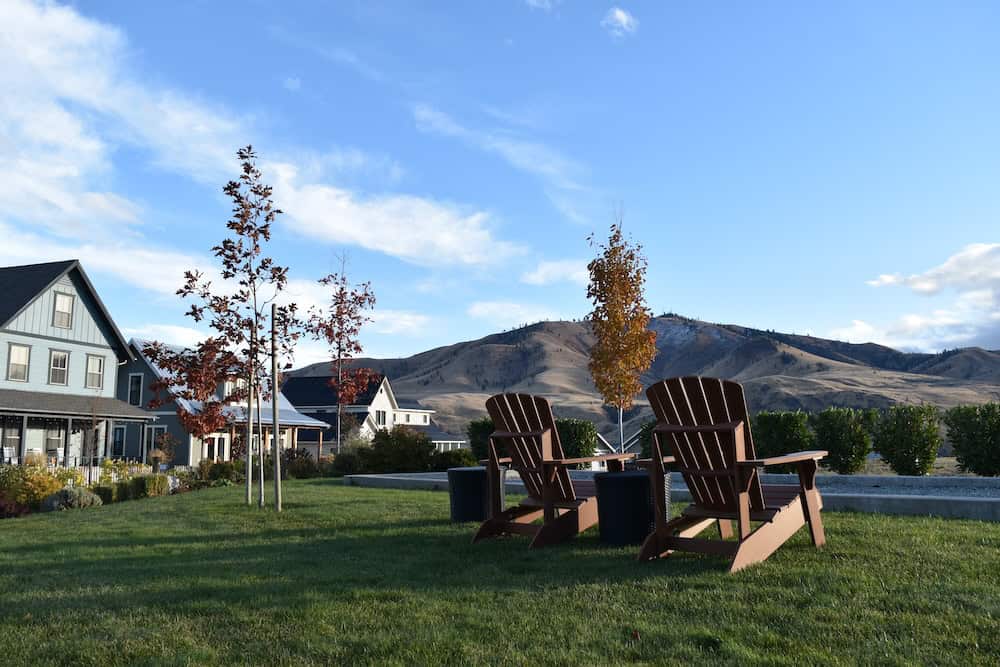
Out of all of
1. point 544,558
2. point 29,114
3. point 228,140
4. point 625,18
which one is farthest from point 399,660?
point 29,114

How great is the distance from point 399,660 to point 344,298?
24.2 meters

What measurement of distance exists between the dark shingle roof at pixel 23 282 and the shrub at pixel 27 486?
35.0 ft

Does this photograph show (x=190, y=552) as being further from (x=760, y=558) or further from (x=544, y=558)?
(x=760, y=558)

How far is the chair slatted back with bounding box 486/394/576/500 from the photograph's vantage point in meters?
6.55

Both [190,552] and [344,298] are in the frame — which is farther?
[344,298]

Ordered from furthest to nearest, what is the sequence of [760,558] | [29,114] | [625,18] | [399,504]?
[29,114]
[399,504]
[625,18]
[760,558]

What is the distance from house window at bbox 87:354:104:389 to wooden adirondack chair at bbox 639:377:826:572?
1063 inches

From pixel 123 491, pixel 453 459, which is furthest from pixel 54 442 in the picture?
pixel 453 459

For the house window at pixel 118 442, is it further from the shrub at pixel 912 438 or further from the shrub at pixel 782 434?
the shrub at pixel 912 438

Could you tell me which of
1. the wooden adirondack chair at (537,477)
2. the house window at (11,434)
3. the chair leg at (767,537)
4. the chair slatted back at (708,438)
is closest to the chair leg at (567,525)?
the wooden adirondack chair at (537,477)

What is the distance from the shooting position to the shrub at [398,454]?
62.1 feet

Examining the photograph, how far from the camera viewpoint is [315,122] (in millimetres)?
10953

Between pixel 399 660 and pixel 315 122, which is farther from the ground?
pixel 315 122

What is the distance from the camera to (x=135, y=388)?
34.0 metres
